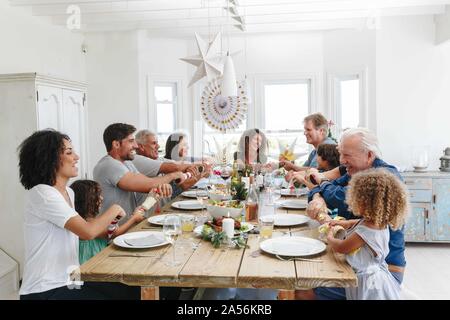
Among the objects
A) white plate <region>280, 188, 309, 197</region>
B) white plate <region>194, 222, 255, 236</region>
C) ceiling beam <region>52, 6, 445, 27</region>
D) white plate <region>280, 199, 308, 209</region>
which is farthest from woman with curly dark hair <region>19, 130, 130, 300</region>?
ceiling beam <region>52, 6, 445, 27</region>

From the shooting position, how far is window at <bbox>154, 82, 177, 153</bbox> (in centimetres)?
643

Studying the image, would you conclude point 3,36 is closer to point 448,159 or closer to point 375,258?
point 375,258

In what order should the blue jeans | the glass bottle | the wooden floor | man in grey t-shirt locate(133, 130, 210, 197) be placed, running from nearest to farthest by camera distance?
the blue jeans → the glass bottle → the wooden floor → man in grey t-shirt locate(133, 130, 210, 197)

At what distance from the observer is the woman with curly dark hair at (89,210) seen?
2.52 meters

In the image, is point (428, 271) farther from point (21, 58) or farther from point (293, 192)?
point (21, 58)

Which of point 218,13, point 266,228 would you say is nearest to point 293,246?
point 266,228

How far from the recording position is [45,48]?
5281 mm

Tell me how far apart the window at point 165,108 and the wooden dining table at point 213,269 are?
4.42m

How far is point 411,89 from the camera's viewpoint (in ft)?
18.1

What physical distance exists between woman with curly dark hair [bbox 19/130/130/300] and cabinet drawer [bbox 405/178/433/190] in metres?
3.70

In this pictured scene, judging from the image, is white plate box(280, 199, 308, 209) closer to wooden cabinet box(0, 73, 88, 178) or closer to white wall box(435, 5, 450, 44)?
wooden cabinet box(0, 73, 88, 178)

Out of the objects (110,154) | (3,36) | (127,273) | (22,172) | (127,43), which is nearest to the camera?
(127,273)

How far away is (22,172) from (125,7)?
3251 millimetres

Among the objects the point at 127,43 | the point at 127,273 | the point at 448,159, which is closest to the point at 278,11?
the point at 127,43
